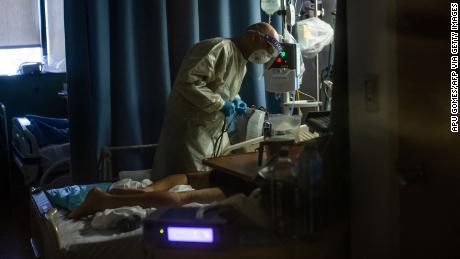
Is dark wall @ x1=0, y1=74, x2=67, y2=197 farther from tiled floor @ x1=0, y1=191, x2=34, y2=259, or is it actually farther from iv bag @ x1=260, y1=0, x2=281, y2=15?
iv bag @ x1=260, y1=0, x2=281, y2=15

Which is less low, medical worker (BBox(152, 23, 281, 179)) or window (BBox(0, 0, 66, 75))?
window (BBox(0, 0, 66, 75))

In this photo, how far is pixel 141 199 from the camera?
6.34ft

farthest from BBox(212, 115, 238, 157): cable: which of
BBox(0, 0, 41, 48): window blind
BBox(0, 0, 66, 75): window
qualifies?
BBox(0, 0, 41, 48): window blind

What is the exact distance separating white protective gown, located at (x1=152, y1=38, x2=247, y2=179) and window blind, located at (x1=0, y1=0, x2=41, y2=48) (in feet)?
8.36

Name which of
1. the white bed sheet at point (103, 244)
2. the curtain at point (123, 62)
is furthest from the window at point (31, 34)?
the white bed sheet at point (103, 244)

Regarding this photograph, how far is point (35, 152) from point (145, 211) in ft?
7.22

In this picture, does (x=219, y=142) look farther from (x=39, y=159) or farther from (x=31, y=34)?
(x=31, y=34)

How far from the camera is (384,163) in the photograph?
1.33 meters

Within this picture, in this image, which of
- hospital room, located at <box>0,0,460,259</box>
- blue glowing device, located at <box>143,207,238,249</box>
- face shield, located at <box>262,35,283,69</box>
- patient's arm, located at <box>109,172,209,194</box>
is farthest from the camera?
face shield, located at <box>262,35,283,69</box>

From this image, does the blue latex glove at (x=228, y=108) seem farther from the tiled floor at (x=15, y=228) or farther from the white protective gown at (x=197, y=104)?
the tiled floor at (x=15, y=228)

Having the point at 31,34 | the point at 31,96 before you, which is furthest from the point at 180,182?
the point at 31,34

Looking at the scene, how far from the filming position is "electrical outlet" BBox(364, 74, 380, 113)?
1336 mm

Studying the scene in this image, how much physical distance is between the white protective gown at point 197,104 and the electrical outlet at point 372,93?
148 cm

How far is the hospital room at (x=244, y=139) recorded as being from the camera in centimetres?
127
